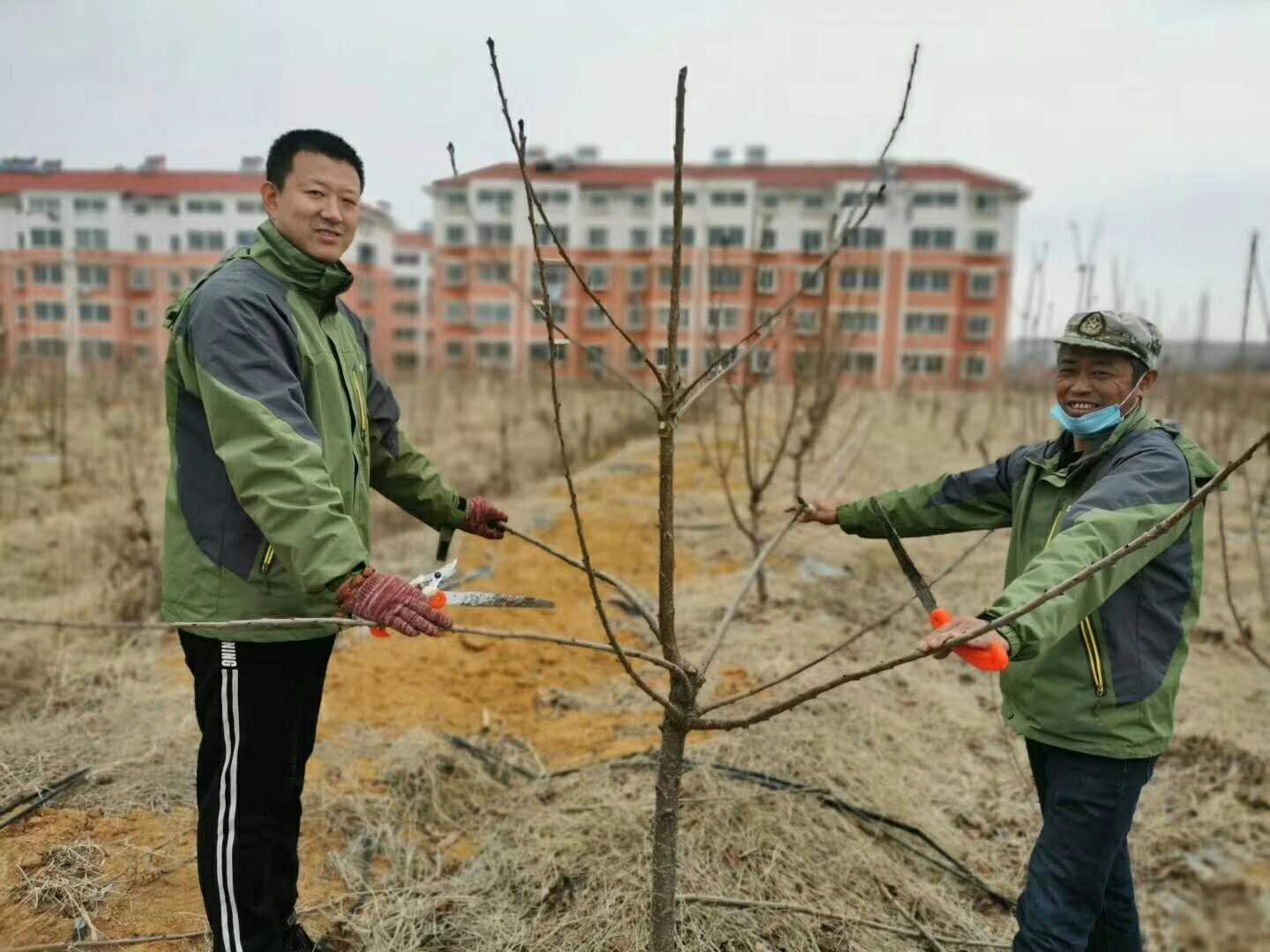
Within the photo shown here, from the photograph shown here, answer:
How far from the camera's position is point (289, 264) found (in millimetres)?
1783

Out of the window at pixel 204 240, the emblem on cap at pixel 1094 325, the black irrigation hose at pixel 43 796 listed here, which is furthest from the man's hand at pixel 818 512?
the window at pixel 204 240

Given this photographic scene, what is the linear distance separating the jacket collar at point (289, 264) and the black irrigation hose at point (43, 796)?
1.69 meters

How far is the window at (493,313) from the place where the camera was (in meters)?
35.4

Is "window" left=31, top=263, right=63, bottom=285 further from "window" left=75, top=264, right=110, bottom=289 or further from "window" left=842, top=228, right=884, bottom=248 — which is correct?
"window" left=842, top=228, right=884, bottom=248

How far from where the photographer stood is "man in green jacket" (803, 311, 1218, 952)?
5.32 feet

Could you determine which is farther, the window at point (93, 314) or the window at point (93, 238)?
the window at point (93, 314)

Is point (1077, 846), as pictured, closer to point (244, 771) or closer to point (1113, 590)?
point (1113, 590)

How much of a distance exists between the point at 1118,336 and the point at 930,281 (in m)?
33.0

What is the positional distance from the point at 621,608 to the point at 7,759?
2998 millimetres

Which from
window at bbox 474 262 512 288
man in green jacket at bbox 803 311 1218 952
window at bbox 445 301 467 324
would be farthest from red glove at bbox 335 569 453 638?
window at bbox 445 301 467 324

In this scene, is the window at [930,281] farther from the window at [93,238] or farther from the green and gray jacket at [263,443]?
the green and gray jacket at [263,443]

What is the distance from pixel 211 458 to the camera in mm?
1692

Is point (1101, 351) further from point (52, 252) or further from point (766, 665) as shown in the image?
point (52, 252)

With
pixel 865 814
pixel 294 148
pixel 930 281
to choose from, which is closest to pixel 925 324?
pixel 930 281
